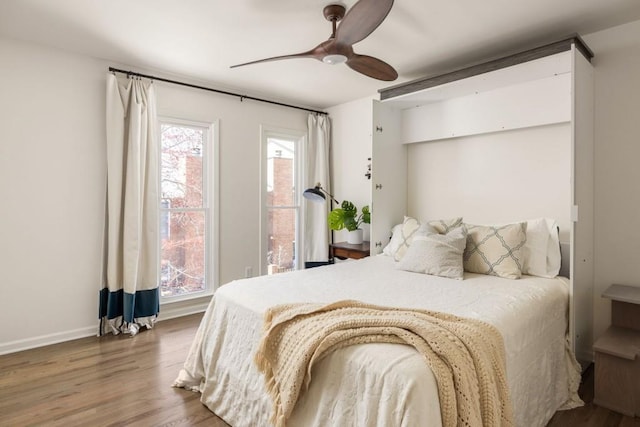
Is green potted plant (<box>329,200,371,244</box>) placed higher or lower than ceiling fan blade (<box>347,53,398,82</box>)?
lower

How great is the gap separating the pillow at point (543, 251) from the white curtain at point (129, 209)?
3179 mm

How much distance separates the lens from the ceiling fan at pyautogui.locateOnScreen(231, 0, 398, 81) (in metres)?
1.80

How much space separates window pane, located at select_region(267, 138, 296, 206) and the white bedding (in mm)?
1997

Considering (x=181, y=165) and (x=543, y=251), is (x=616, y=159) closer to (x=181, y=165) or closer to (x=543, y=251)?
(x=543, y=251)

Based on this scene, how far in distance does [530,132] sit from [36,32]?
3922 millimetres

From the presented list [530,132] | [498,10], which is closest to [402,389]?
[498,10]

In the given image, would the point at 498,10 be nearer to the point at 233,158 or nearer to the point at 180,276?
the point at 233,158

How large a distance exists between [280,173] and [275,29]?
213cm

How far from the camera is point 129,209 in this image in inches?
129

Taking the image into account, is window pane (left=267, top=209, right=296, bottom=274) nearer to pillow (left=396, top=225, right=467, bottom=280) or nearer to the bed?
the bed

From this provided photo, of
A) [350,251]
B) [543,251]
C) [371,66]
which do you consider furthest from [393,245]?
[371,66]

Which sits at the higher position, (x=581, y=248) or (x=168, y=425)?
(x=581, y=248)

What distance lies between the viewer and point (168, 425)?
1967mm

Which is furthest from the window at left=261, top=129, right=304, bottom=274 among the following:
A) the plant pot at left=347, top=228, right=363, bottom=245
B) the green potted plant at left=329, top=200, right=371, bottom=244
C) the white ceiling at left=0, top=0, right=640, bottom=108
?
the white ceiling at left=0, top=0, right=640, bottom=108
